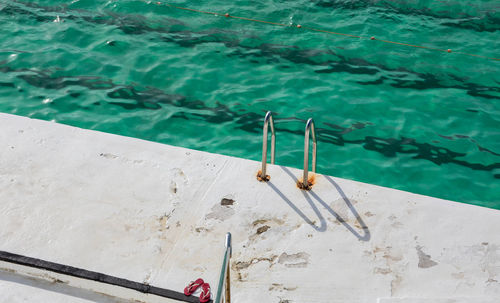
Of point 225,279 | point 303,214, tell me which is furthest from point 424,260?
point 225,279

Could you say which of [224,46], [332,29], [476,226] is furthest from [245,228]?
[332,29]

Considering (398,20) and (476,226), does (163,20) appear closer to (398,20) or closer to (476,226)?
(398,20)

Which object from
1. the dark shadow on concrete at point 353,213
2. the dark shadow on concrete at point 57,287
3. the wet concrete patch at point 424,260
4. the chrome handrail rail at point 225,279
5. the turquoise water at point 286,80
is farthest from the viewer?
the turquoise water at point 286,80

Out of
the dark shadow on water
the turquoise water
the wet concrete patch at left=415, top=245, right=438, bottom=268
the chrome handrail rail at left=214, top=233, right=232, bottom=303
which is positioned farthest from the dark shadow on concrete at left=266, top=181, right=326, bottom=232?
the turquoise water

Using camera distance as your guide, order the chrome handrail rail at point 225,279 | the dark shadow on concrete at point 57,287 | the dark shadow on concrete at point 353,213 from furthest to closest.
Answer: the dark shadow on concrete at point 353,213 < the dark shadow on concrete at point 57,287 < the chrome handrail rail at point 225,279

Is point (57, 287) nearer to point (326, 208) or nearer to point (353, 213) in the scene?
point (326, 208)

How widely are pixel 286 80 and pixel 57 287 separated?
4.24 meters

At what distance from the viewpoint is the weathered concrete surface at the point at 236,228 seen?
3.33 metres

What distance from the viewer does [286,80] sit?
22.4ft

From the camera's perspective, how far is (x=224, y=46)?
7527 millimetres

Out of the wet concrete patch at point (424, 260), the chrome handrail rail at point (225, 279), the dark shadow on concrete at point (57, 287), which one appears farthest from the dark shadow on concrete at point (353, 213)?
the dark shadow on concrete at point (57, 287)

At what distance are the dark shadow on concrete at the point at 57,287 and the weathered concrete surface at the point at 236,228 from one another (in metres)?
0.02

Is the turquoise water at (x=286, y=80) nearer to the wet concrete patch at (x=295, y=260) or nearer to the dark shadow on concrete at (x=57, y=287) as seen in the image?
the wet concrete patch at (x=295, y=260)

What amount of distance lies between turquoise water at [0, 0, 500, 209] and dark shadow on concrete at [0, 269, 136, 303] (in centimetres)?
273
